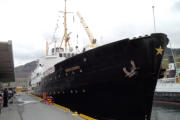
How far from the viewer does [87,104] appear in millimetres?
9766

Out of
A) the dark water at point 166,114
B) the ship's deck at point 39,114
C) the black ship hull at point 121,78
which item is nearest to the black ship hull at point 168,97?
the dark water at point 166,114

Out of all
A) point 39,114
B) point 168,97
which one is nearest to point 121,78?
point 39,114

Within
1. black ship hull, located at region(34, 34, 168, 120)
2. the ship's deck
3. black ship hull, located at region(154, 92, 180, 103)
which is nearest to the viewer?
black ship hull, located at region(34, 34, 168, 120)

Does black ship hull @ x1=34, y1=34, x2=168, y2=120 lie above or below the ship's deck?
above

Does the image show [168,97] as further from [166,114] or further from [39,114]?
[39,114]

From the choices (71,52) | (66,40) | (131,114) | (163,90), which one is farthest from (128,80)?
(163,90)

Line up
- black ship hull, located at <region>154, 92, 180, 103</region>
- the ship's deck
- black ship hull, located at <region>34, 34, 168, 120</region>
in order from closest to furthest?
black ship hull, located at <region>34, 34, 168, 120</region> → the ship's deck → black ship hull, located at <region>154, 92, 180, 103</region>

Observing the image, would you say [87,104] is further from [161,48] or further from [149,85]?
[161,48]

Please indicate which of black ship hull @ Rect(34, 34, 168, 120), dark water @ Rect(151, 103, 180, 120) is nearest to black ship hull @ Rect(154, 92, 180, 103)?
dark water @ Rect(151, 103, 180, 120)

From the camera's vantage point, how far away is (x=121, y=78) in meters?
8.23

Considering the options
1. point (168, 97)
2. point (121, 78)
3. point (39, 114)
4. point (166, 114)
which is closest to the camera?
point (121, 78)

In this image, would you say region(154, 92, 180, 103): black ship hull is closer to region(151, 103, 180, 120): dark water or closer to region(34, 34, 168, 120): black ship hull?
region(151, 103, 180, 120): dark water

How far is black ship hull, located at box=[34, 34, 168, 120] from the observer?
787 centimetres

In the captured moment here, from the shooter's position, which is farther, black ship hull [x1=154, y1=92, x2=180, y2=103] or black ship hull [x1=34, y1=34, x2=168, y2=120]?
black ship hull [x1=154, y1=92, x2=180, y2=103]
